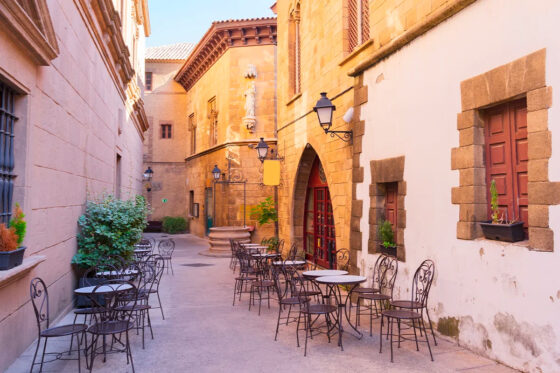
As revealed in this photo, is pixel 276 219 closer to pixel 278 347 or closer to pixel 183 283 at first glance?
pixel 183 283

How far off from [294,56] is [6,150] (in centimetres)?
889

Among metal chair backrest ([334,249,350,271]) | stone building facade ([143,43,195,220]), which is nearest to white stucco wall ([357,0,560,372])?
metal chair backrest ([334,249,350,271])

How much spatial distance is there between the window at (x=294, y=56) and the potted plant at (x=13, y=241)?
8.62 m

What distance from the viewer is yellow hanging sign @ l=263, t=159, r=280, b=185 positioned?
39.7 ft

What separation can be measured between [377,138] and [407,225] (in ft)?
4.93

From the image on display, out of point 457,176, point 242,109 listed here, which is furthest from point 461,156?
point 242,109

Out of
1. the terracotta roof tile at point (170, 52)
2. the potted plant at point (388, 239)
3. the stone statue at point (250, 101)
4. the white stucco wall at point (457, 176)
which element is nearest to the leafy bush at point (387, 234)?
the potted plant at point (388, 239)

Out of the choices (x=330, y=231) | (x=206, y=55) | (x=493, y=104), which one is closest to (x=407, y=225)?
(x=493, y=104)

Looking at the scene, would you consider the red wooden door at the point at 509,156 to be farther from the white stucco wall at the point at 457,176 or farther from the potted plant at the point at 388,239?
the potted plant at the point at 388,239

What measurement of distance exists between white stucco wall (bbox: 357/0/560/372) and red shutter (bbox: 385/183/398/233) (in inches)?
13.4

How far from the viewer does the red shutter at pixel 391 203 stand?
21.2 ft

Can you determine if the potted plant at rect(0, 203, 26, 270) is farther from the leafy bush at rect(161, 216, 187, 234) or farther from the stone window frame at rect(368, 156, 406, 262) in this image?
the leafy bush at rect(161, 216, 187, 234)

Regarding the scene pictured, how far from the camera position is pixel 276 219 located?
13.3 m

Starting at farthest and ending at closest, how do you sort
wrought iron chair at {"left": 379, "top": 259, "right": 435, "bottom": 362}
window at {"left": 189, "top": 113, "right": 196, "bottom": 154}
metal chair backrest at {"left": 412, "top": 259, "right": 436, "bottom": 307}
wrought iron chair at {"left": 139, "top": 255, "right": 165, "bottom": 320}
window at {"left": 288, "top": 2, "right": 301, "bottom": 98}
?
1. window at {"left": 189, "top": 113, "right": 196, "bottom": 154}
2. window at {"left": 288, "top": 2, "right": 301, "bottom": 98}
3. wrought iron chair at {"left": 139, "top": 255, "right": 165, "bottom": 320}
4. metal chair backrest at {"left": 412, "top": 259, "right": 436, "bottom": 307}
5. wrought iron chair at {"left": 379, "top": 259, "right": 435, "bottom": 362}
